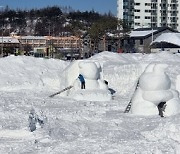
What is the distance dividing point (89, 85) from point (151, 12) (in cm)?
6567

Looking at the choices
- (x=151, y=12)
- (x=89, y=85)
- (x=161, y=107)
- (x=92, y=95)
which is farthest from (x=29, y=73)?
(x=151, y=12)

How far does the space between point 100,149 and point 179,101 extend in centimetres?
526

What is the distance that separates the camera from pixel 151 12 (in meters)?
80.8

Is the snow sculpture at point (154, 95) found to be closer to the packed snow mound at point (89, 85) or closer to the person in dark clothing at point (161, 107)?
the person in dark clothing at point (161, 107)

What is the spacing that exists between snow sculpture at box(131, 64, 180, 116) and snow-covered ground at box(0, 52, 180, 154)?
399 mm

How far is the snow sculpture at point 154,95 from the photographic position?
12938 millimetres

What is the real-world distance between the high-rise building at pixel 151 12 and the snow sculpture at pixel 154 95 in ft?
220

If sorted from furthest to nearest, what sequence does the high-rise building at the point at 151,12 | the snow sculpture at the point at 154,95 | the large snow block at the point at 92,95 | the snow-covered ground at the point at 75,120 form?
the high-rise building at the point at 151,12 → the large snow block at the point at 92,95 → the snow sculpture at the point at 154,95 → the snow-covered ground at the point at 75,120

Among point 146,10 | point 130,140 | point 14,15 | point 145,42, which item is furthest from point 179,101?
point 14,15

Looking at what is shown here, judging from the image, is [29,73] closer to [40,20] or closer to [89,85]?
[89,85]

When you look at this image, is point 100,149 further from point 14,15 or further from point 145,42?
point 14,15

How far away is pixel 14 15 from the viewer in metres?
103

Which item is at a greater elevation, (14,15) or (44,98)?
(14,15)

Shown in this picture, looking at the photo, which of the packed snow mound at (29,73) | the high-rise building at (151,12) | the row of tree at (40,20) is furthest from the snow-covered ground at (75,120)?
the row of tree at (40,20)
